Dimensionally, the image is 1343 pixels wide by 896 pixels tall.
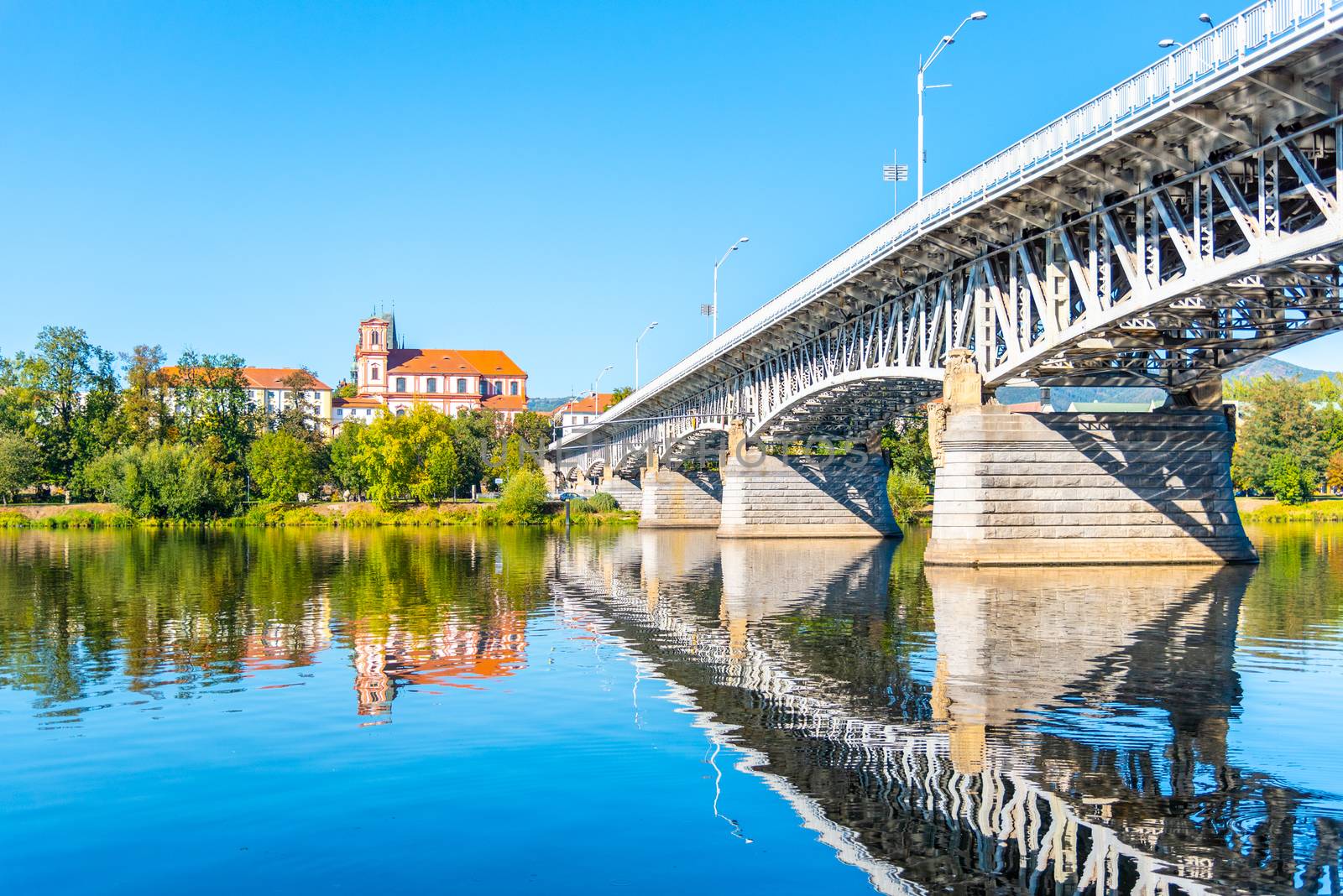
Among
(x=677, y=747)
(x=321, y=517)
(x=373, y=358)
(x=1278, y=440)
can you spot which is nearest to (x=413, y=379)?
(x=373, y=358)

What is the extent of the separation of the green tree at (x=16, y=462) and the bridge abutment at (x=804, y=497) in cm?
6322

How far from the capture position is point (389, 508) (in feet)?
348

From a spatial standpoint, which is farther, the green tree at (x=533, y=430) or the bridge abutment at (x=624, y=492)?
the green tree at (x=533, y=430)

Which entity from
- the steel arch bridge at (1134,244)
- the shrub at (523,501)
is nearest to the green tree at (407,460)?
the shrub at (523,501)

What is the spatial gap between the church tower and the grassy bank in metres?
126

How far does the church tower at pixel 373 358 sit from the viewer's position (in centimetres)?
19325

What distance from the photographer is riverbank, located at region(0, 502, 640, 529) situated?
98562 mm

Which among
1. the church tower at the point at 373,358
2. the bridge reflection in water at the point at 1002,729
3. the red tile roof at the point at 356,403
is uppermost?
the church tower at the point at 373,358

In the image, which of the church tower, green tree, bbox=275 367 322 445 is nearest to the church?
the church tower

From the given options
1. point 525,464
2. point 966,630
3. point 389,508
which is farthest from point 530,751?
point 525,464

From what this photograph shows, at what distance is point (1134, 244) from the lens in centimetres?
3222

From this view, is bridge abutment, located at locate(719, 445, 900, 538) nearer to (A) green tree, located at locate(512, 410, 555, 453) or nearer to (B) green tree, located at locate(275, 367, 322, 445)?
(A) green tree, located at locate(512, 410, 555, 453)

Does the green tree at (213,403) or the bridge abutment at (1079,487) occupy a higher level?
the green tree at (213,403)

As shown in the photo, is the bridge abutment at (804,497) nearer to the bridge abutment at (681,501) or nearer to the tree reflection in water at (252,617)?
the tree reflection in water at (252,617)
